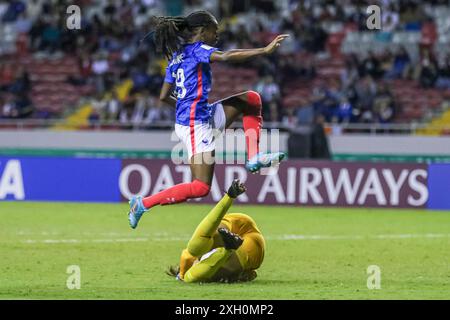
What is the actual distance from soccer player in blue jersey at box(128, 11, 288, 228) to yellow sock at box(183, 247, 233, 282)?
0.68 meters

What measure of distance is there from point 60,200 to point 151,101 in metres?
5.93

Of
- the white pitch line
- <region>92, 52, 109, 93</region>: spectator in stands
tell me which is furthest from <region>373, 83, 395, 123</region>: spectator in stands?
the white pitch line

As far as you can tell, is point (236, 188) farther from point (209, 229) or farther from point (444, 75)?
point (444, 75)

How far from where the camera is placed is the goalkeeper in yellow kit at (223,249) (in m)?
9.73

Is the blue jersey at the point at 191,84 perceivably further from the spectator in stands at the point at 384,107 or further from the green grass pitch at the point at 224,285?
the spectator in stands at the point at 384,107

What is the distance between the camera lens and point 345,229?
53.3ft

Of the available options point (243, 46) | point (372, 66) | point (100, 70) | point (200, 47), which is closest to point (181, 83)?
point (200, 47)

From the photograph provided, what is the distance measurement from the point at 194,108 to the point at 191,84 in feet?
0.74

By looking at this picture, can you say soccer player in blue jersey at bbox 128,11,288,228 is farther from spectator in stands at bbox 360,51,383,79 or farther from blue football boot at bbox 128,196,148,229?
spectator in stands at bbox 360,51,383,79

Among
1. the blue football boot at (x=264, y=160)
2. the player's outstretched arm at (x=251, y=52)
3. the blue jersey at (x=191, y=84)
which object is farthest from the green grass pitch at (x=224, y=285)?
the player's outstretched arm at (x=251, y=52)

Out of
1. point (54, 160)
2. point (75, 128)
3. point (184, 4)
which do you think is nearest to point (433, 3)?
point (184, 4)

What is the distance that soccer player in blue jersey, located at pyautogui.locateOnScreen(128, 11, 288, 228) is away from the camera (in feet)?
33.7

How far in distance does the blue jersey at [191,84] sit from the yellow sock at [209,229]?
1.05 m
